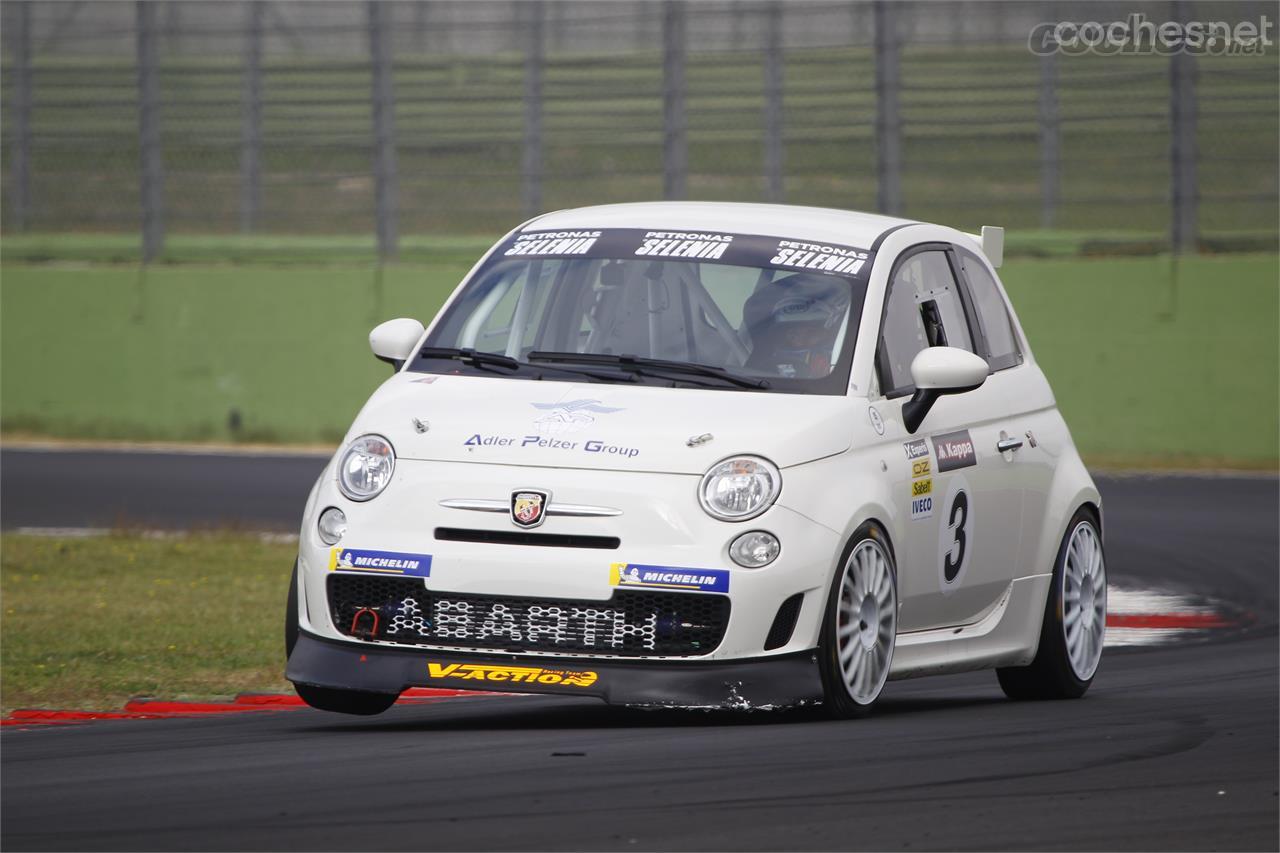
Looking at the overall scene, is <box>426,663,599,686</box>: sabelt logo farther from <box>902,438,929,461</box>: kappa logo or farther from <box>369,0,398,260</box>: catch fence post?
<box>369,0,398,260</box>: catch fence post

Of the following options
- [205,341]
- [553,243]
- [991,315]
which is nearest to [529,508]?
[553,243]

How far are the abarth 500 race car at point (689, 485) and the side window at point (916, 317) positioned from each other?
15 mm

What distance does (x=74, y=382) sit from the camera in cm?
Result: 2298

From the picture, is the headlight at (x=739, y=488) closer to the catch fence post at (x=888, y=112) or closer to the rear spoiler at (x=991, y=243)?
the rear spoiler at (x=991, y=243)

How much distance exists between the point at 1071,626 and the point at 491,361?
105 inches

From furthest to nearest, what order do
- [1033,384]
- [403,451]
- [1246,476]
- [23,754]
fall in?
[1246,476]
[1033,384]
[403,451]
[23,754]

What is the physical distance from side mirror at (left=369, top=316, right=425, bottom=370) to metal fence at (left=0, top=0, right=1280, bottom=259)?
Answer: 1252 cm

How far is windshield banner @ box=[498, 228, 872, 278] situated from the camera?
28.2 feet

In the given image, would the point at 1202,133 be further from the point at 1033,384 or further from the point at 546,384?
the point at 546,384

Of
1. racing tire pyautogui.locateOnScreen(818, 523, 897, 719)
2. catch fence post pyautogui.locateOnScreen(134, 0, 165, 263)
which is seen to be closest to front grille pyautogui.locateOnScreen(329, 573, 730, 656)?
racing tire pyautogui.locateOnScreen(818, 523, 897, 719)

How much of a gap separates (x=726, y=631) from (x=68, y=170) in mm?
17288

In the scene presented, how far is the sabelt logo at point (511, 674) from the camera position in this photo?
24.5 ft

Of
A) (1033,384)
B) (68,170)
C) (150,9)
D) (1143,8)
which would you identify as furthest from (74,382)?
(1033,384)

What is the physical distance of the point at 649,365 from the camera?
8.17 metres
